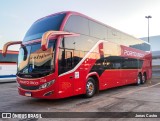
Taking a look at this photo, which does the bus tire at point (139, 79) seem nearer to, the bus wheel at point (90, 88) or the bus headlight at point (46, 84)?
the bus wheel at point (90, 88)

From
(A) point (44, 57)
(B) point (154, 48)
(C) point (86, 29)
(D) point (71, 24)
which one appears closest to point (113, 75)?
(C) point (86, 29)

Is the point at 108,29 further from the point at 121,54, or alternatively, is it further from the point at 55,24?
the point at 55,24

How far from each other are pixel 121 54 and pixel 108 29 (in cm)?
242

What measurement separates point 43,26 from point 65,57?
6.05ft

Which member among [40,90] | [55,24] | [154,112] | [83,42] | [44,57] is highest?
[55,24]

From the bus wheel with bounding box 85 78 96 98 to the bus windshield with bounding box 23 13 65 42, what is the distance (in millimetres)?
3238

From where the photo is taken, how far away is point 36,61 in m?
8.86

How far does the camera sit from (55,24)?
9.30 m

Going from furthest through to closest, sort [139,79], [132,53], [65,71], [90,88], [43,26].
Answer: [139,79]
[132,53]
[90,88]
[43,26]
[65,71]

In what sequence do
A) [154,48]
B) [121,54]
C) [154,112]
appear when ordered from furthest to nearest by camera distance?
[154,48]
[121,54]
[154,112]

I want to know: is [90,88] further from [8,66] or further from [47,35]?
[8,66]

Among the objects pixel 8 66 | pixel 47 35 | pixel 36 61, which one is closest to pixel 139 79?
pixel 8 66

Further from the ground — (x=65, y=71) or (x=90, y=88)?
(x=65, y=71)

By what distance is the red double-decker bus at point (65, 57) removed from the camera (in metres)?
8.55
